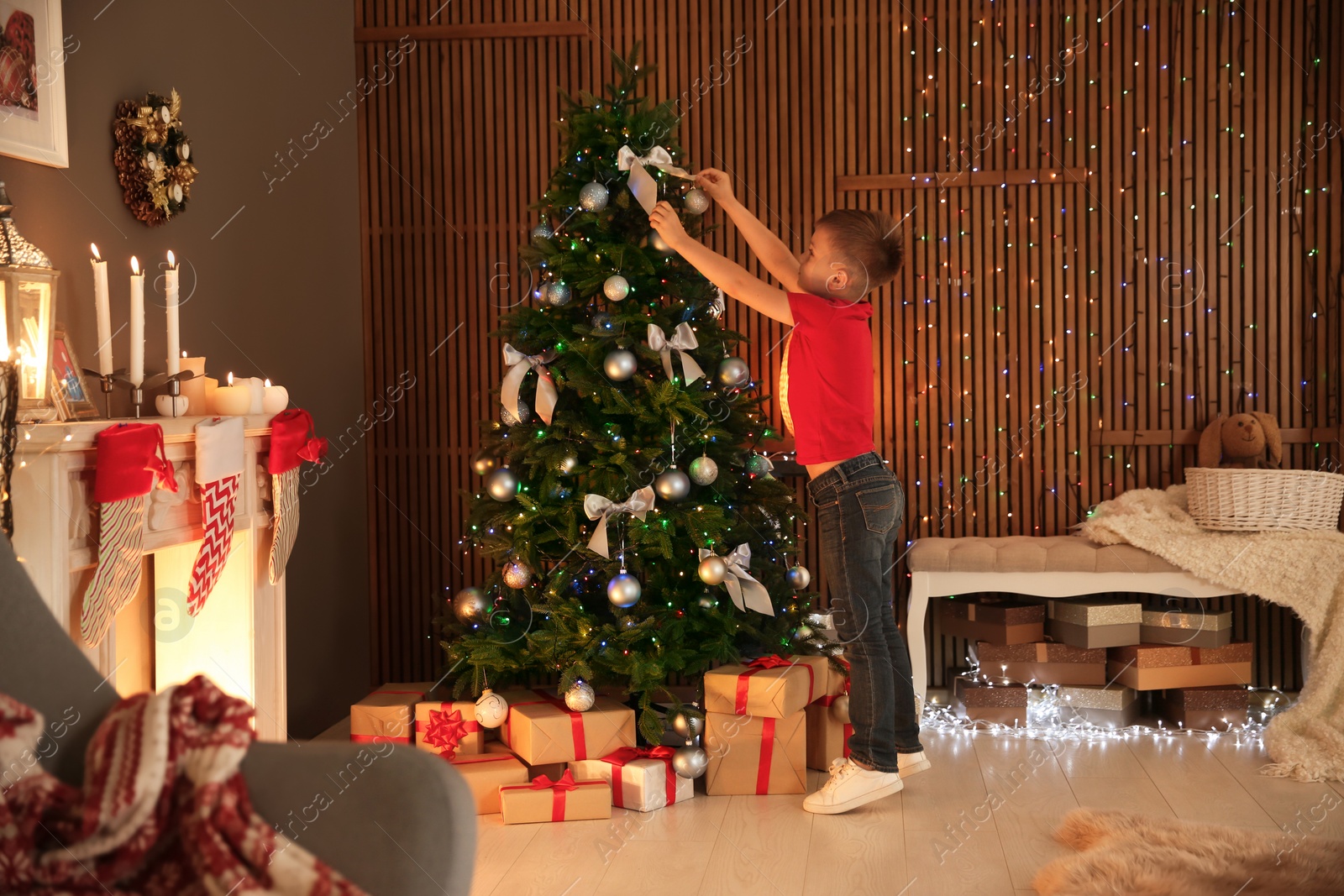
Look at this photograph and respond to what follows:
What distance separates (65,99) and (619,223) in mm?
1556

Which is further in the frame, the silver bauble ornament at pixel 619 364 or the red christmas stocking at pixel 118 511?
the silver bauble ornament at pixel 619 364

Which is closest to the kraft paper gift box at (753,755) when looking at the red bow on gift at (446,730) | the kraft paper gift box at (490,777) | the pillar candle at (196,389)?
the kraft paper gift box at (490,777)

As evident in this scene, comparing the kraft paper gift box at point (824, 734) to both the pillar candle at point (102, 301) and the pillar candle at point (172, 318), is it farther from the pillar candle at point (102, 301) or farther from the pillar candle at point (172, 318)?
the pillar candle at point (102, 301)

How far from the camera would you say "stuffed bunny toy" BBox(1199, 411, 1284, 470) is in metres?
3.99

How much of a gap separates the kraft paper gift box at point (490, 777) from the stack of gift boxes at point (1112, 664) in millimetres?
1721

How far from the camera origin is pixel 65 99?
8.43 feet

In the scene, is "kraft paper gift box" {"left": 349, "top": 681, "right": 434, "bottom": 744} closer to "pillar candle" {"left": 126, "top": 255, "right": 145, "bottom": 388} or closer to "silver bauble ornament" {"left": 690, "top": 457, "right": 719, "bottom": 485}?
"silver bauble ornament" {"left": 690, "top": 457, "right": 719, "bottom": 485}

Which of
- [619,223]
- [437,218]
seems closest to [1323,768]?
[619,223]

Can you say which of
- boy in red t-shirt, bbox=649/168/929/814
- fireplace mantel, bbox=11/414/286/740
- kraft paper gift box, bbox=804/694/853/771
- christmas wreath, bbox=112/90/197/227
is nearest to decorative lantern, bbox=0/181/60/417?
fireplace mantel, bbox=11/414/286/740

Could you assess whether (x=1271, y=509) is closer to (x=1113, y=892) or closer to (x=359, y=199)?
(x=1113, y=892)

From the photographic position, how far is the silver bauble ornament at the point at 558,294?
333 cm

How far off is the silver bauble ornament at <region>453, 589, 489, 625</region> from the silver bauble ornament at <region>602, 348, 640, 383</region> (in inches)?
33.5

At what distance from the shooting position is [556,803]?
3.05m

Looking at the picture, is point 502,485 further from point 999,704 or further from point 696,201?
point 999,704
